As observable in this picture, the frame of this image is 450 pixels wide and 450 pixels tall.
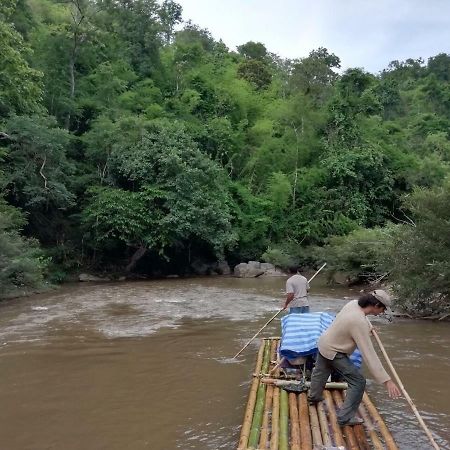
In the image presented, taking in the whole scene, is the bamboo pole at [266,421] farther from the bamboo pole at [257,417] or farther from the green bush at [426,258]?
the green bush at [426,258]

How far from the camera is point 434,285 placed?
12109 millimetres

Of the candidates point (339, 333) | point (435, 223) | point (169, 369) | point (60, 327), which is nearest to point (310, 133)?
point (435, 223)

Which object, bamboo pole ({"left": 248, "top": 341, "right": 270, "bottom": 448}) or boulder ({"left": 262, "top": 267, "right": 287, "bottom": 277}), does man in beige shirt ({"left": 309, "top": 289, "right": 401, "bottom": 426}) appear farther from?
boulder ({"left": 262, "top": 267, "right": 287, "bottom": 277})

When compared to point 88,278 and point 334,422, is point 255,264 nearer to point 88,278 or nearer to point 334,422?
point 88,278


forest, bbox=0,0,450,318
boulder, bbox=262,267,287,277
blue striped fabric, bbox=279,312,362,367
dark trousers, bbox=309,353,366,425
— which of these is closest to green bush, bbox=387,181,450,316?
forest, bbox=0,0,450,318

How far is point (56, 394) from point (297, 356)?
3.26m

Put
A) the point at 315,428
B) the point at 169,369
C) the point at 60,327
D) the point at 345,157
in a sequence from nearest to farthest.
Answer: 1. the point at 315,428
2. the point at 169,369
3. the point at 60,327
4. the point at 345,157

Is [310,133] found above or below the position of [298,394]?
above

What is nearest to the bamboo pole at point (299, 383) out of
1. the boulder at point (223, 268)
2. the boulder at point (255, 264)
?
the boulder at point (255, 264)

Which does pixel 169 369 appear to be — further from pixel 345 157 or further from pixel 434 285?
pixel 345 157

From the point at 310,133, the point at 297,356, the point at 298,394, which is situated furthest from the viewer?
the point at 310,133

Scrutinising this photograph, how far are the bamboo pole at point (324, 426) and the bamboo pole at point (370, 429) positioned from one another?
0.39 metres

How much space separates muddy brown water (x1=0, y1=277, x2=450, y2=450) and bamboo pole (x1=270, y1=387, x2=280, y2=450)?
0.51 metres

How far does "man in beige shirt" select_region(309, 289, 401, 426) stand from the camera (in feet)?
15.9
